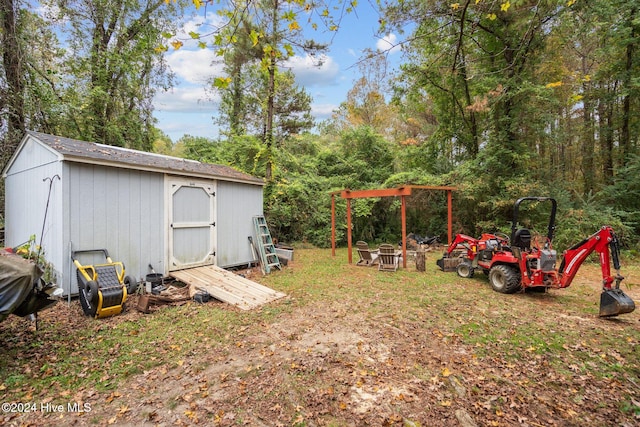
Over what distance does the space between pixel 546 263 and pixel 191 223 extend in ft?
22.5

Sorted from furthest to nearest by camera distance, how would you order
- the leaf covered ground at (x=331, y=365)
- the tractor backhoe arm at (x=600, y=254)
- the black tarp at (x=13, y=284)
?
the tractor backhoe arm at (x=600, y=254) → the black tarp at (x=13, y=284) → the leaf covered ground at (x=331, y=365)

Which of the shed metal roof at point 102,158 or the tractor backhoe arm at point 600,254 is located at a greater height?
the shed metal roof at point 102,158

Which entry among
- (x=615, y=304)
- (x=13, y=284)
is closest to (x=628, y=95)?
(x=615, y=304)

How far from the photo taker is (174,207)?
238 inches

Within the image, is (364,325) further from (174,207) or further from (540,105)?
(540,105)

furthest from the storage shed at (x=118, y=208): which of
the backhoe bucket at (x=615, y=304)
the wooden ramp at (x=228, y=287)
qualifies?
the backhoe bucket at (x=615, y=304)

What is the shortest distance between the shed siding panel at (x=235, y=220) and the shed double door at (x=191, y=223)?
24 centimetres

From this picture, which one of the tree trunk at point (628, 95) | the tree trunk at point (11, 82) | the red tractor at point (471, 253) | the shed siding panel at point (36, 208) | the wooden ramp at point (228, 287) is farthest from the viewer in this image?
the tree trunk at point (628, 95)

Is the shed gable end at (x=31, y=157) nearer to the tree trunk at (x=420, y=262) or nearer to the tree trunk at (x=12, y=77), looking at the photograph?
the tree trunk at (x=12, y=77)

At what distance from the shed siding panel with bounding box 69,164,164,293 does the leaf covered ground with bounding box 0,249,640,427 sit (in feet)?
3.56

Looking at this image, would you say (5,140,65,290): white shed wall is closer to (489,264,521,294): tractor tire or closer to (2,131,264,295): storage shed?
(2,131,264,295): storage shed

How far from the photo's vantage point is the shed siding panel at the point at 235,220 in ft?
23.1

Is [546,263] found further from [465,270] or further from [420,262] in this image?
[420,262]

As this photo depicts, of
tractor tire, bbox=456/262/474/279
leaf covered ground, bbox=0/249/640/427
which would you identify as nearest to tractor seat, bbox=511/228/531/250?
leaf covered ground, bbox=0/249/640/427
